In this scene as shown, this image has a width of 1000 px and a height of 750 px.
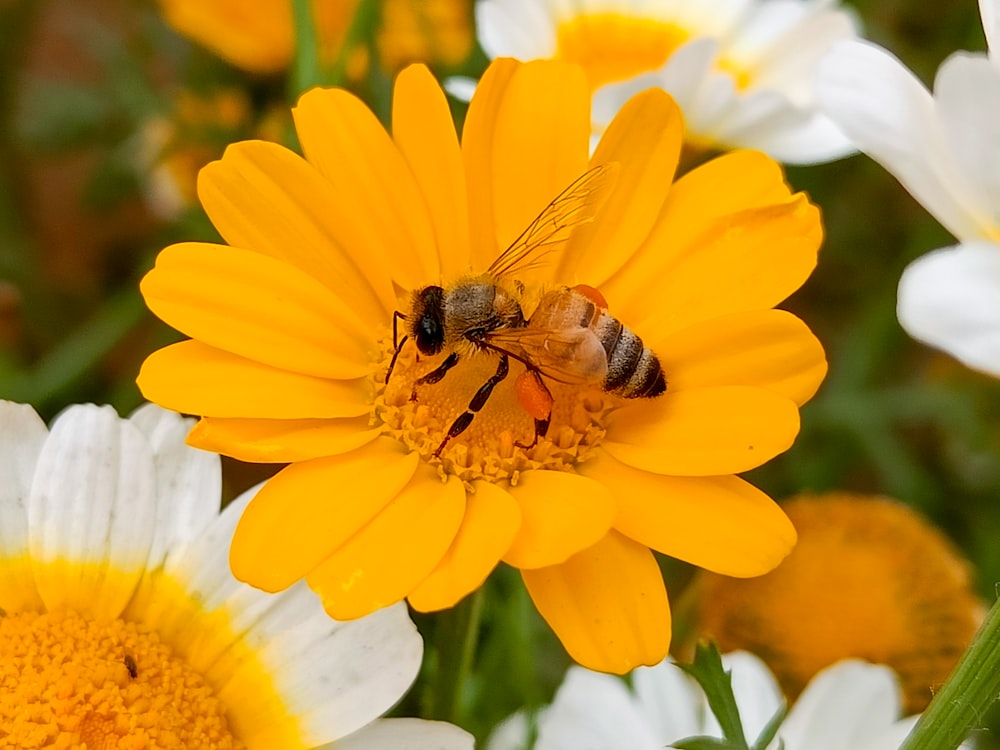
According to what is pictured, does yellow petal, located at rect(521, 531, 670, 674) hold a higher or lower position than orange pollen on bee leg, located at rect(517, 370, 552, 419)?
lower

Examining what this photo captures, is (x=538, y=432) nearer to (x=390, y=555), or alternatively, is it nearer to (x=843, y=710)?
(x=390, y=555)

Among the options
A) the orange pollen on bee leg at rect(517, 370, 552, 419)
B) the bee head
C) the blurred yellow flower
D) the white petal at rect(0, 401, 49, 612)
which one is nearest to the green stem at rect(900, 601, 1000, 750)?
the orange pollen on bee leg at rect(517, 370, 552, 419)

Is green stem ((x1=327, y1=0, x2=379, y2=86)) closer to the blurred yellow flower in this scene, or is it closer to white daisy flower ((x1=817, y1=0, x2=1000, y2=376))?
the blurred yellow flower

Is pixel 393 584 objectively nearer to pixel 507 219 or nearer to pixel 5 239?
pixel 507 219

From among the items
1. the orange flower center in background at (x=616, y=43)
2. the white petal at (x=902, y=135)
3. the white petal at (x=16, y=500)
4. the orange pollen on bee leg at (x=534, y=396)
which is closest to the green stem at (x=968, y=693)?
the white petal at (x=902, y=135)

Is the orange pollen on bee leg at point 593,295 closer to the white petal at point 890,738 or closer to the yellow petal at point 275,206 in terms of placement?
the yellow petal at point 275,206

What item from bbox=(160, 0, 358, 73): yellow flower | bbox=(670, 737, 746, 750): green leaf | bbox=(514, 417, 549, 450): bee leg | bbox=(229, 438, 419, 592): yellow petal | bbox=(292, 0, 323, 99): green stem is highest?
bbox=(160, 0, 358, 73): yellow flower

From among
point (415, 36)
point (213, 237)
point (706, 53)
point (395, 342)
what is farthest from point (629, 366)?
point (415, 36)

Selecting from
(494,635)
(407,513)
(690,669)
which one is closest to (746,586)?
(494,635)
